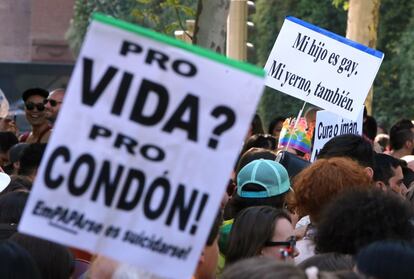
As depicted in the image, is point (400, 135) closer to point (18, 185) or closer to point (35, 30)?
point (18, 185)

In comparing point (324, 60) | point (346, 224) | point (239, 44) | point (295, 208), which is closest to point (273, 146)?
point (324, 60)

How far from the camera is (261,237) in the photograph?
5.67 metres

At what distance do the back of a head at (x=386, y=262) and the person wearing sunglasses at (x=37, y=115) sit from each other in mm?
5933

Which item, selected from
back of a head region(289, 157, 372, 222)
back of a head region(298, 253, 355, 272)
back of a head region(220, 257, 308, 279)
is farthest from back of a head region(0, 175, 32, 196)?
back of a head region(220, 257, 308, 279)

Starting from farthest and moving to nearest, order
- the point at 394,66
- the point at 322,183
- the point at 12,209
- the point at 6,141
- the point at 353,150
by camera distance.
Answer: the point at 394,66 < the point at 6,141 < the point at 353,150 < the point at 322,183 < the point at 12,209

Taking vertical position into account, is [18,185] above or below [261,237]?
below

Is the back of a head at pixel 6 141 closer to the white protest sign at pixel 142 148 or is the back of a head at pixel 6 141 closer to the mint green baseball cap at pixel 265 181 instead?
the mint green baseball cap at pixel 265 181

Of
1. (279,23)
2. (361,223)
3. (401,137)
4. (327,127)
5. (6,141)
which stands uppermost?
(361,223)

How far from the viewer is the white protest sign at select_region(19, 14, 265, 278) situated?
13.4 ft

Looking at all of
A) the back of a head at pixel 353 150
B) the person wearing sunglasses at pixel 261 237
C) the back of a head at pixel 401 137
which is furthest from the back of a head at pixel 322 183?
the back of a head at pixel 401 137

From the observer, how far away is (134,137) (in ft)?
13.6

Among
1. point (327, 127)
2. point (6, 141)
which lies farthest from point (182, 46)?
point (6, 141)

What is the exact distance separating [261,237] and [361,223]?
44 centimetres

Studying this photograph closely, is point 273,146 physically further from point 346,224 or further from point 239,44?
point 239,44
